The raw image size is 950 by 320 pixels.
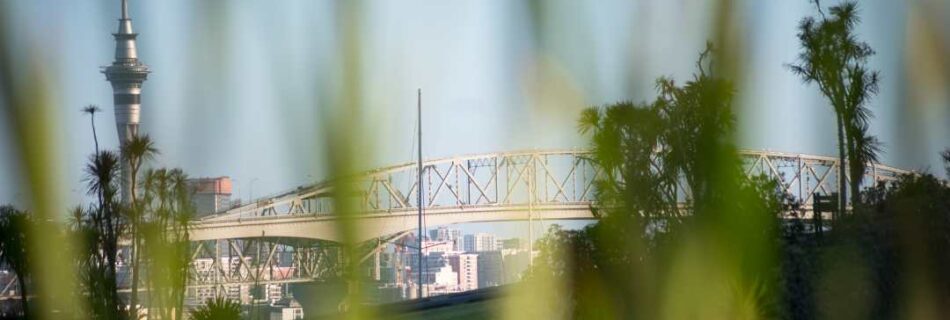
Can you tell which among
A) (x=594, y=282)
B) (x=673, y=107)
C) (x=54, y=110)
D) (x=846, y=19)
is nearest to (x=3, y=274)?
(x=594, y=282)

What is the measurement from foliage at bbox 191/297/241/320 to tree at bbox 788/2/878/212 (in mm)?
3856

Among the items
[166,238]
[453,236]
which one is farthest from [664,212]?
[453,236]

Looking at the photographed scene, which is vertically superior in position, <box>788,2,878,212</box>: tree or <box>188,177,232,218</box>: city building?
<box>788,2,878,212</box>: tree

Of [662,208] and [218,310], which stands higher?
[662,208]

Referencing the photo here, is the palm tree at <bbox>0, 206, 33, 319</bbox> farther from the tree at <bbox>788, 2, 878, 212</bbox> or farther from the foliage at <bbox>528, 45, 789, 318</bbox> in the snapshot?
the tree at <bbox>788, 2, 878, 212</bbox>

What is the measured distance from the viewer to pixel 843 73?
7.00m

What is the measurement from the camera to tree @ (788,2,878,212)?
6.29 m

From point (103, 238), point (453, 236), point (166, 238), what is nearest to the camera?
point (166, 238)

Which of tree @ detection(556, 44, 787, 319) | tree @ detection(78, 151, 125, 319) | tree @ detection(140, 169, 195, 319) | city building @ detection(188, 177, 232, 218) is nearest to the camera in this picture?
city building @ detection(188, 177, 232, 218)

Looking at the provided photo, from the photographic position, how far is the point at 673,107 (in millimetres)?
3314

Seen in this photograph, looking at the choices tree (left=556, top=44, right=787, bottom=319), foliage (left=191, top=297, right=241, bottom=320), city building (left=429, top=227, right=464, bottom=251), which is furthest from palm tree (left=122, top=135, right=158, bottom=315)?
city building (left=429, top=227, right=464, bottom=251)

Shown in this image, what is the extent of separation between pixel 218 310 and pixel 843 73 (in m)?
5.12

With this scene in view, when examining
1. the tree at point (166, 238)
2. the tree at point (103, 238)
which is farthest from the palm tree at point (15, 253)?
the tree at point (166, 238)

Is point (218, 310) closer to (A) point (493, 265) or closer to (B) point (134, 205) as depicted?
(B) point (134, 205)
